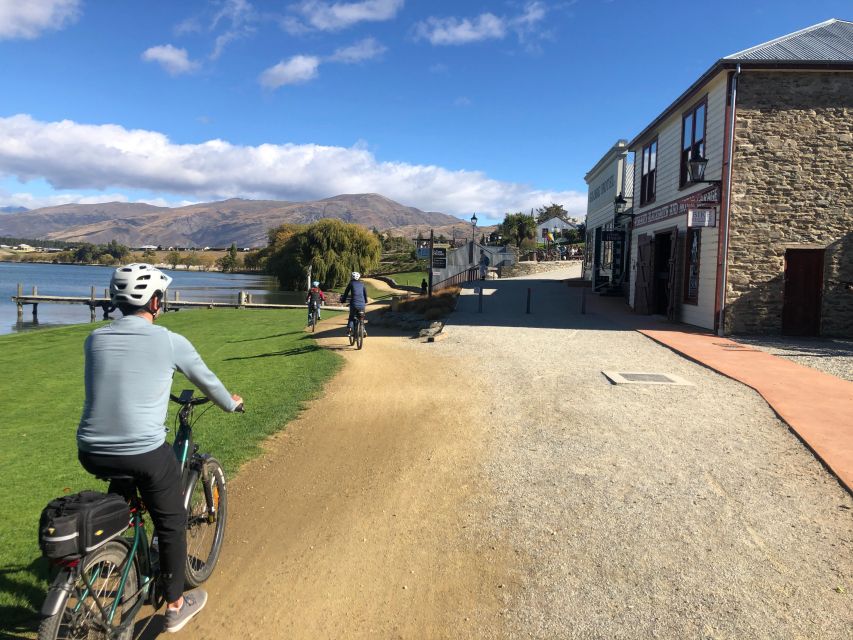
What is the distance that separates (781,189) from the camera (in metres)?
15.6

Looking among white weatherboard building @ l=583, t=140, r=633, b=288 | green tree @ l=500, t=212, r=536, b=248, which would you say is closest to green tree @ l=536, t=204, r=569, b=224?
green tree @ l=500, t=212, r=536, b=248

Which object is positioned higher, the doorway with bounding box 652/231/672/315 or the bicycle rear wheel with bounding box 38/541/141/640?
the doorway with bounding box 652/231/672/315

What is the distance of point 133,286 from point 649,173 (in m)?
22.1

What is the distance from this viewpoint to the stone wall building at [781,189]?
50.4 feet

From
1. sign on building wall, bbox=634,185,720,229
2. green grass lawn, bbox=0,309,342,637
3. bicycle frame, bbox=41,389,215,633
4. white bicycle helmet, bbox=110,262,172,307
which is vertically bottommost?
green grass lawn, bbox=0,309,342,637

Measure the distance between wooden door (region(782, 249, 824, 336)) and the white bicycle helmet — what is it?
16556mm

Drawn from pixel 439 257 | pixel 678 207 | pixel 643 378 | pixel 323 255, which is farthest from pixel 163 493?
pixel 323 255

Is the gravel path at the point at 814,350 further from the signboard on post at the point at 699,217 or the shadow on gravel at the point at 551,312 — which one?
the signboard on post at the point at 699,217

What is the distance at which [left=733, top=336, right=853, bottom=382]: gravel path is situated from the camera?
449 inches

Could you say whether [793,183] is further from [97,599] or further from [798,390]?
[97,599]

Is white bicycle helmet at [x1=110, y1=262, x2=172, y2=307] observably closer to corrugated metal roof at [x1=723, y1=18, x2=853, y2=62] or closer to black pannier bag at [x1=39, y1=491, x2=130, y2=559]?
black pannier bag at [x1=39, y1=491, x2=130, y2=559]

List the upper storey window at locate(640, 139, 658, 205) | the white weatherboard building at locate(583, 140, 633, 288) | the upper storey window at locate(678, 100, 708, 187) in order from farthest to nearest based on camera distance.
→ the white weatherboard building at locate(583, 140, 633, 288) < the upper storey window at locate(640, 139, 658, 205) < the upper storey window at locate(678, 100, 708, 187)

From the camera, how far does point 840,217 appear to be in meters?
15.5

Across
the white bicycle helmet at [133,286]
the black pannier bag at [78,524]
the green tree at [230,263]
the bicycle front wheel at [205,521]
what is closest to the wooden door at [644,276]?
the bicycle front wheel at [205,521]
